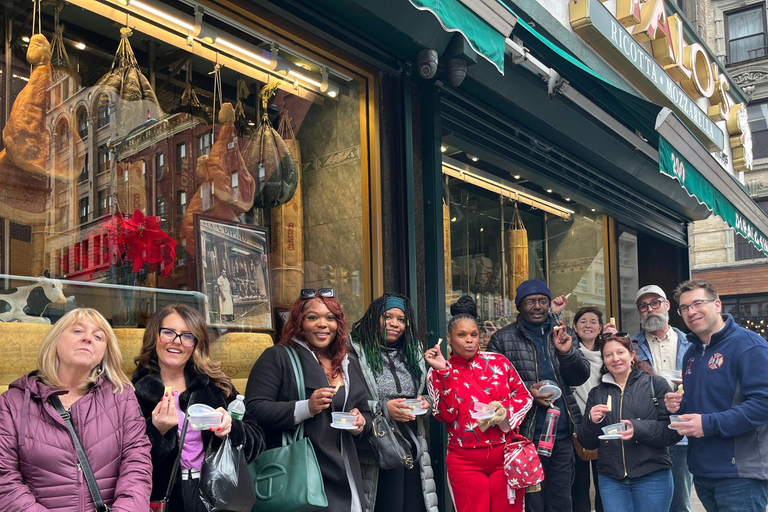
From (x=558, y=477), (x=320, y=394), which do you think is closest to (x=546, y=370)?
(x=558, y=477)

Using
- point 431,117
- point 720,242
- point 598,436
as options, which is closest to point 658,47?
point 431,117

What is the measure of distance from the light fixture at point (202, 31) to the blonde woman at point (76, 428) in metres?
2.23

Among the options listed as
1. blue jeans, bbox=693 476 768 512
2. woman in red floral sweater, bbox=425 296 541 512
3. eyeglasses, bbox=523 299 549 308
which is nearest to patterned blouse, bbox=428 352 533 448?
woman in red floral sweater, bbox=425 296 541 512

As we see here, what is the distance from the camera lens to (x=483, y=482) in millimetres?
4379

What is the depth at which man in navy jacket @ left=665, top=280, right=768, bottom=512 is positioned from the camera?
380 centimetres

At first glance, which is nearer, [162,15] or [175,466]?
[175,466]

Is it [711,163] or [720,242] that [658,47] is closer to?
[711,163]

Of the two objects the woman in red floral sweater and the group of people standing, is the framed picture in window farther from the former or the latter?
the woman in red floral sweater

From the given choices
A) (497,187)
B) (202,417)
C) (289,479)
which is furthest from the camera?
(497,187)

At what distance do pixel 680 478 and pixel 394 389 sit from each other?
10.3 ft

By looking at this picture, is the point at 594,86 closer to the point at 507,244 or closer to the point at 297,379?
the point at 507,244

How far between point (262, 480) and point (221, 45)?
2.75 m

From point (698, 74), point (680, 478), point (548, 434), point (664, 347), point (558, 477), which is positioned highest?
point (698, 74)

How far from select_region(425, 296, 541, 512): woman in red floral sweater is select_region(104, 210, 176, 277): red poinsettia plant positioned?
5.60 feet
